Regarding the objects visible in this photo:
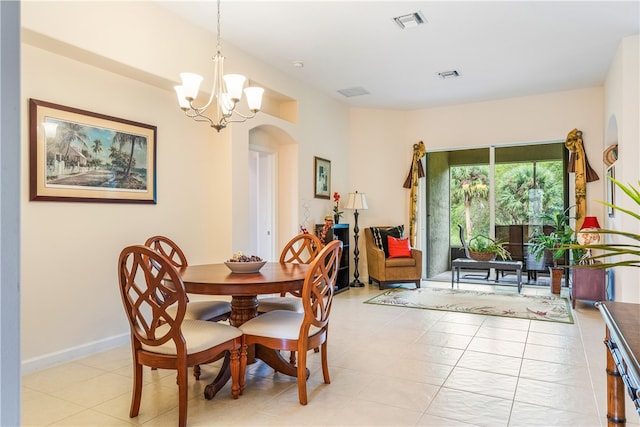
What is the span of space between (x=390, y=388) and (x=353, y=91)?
4.59m

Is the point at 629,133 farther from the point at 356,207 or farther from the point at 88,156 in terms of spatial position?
the point at 88,156

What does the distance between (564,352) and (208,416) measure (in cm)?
287

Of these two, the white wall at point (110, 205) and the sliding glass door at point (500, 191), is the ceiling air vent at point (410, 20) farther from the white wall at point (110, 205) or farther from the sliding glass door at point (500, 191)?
the sliding glass door at point (500, 191)

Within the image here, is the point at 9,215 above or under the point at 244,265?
above

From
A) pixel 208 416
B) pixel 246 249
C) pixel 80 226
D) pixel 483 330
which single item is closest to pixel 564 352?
pixel 483 330

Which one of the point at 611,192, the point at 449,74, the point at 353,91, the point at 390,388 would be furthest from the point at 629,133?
the point at 390,388

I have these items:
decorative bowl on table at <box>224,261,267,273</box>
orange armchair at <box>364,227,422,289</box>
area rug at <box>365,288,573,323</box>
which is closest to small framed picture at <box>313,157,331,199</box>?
orange armchair at <box>364,227,422,289</box>

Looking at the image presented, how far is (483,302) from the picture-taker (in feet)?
17.9

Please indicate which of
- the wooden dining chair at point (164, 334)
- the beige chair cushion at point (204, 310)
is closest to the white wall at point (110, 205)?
the beige chair cushion at point (204, 310)

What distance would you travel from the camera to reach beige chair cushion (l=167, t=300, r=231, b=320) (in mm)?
2934

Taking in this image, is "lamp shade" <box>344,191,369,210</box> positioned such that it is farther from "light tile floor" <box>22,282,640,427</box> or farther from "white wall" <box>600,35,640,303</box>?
"white wall" <box>600,35,640,303</box>

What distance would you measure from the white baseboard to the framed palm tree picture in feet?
3.92

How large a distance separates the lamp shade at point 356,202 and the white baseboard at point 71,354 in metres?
3.88

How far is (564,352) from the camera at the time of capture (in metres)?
3.41
